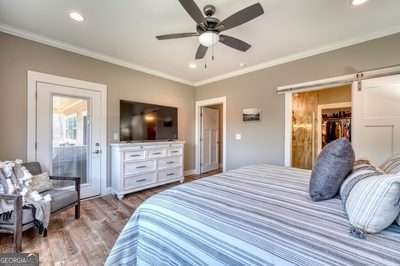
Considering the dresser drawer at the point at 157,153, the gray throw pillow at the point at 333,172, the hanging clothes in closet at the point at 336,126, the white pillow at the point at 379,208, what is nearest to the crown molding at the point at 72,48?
the dresser drawer at the point at 157,153

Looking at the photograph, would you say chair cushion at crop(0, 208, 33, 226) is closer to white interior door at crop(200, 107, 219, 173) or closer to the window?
the window

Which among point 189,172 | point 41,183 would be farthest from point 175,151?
point 41,183

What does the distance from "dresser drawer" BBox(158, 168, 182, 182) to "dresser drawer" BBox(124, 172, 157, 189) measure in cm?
15

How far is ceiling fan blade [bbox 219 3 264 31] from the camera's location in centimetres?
168

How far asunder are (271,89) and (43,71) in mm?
3911

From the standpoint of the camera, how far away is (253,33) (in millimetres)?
2639

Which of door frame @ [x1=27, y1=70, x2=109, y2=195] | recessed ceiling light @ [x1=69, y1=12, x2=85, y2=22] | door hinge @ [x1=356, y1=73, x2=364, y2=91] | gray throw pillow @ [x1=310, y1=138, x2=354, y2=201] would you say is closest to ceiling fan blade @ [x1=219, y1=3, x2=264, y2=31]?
gray throw pillow @ [x1=310, y1=138, x2=354, y2=201]

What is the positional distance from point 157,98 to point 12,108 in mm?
2433

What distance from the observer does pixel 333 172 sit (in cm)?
123

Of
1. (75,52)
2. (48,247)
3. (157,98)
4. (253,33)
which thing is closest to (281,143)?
(253,33)

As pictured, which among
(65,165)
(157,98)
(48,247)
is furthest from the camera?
(157,98)

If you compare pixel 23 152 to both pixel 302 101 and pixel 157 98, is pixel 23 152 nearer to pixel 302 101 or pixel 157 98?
pixel 157 98

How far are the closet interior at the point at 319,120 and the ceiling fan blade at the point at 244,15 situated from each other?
2907 millimetres

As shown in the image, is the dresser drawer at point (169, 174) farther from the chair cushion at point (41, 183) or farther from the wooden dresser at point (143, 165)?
the chair cushion at point (41, 183)
